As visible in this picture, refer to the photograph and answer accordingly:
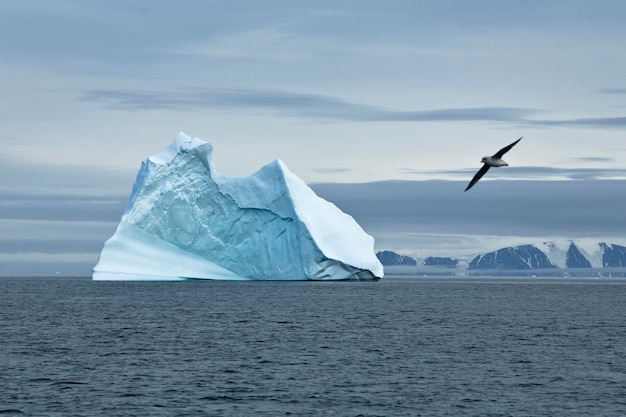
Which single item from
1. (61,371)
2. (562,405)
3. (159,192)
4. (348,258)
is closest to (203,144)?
(159,192)

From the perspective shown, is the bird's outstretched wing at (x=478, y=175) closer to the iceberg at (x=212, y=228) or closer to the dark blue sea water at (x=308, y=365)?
the dark blue sea water at (x=308, y=365)

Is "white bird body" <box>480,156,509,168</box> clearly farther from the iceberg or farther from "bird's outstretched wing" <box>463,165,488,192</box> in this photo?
A: the iceberg

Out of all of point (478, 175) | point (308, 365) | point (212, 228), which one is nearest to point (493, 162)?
point (478, 175)

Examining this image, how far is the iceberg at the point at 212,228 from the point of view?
247 feet

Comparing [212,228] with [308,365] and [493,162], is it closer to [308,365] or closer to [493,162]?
[308,365]

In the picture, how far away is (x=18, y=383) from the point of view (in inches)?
1027

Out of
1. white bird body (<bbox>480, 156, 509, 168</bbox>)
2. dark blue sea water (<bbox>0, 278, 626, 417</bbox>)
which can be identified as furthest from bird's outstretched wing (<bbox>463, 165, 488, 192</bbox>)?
dark blue sea water (<bbox>0, 278, 626, 417</bbox>)

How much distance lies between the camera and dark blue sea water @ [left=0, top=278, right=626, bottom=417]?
2345 centimetres

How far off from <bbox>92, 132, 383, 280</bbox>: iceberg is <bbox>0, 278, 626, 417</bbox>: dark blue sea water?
2174 cm

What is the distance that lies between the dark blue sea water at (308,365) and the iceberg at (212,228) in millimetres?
21740

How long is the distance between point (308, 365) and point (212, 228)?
158 ft

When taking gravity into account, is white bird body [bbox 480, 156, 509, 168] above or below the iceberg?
below

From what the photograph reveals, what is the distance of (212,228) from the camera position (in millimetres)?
78000

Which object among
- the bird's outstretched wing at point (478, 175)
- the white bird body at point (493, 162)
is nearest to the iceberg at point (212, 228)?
the white bird body at point (493, 162)
